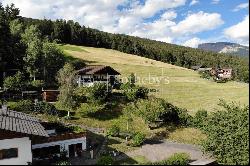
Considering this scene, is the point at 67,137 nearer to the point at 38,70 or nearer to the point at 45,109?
the point at 45,109

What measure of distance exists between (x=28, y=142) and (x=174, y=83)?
78148 mm

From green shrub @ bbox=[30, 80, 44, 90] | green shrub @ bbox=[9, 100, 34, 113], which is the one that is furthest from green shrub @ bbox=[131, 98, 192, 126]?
green shrub @ bbox=[30, 80, 44, 90]

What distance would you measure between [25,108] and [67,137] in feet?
58.8

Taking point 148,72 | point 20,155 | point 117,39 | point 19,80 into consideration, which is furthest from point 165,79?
point 20,155

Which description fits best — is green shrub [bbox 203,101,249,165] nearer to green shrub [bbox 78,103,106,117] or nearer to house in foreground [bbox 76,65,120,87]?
green shrub [bbox 78,103,106,117]

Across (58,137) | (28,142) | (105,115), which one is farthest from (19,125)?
(105,115)

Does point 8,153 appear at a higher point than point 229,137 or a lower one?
lower

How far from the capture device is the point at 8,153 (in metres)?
40.4

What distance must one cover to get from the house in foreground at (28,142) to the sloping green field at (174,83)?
115ft

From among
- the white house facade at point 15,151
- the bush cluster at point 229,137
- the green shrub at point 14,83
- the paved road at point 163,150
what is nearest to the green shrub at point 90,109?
the green shrub at point 14,83

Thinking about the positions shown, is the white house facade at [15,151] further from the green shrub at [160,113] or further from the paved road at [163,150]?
the green shrub at [160,113]

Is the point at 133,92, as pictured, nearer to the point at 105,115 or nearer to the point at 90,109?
the point at 105,115

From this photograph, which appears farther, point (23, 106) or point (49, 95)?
point (49, 95)

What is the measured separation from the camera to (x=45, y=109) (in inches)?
2613
